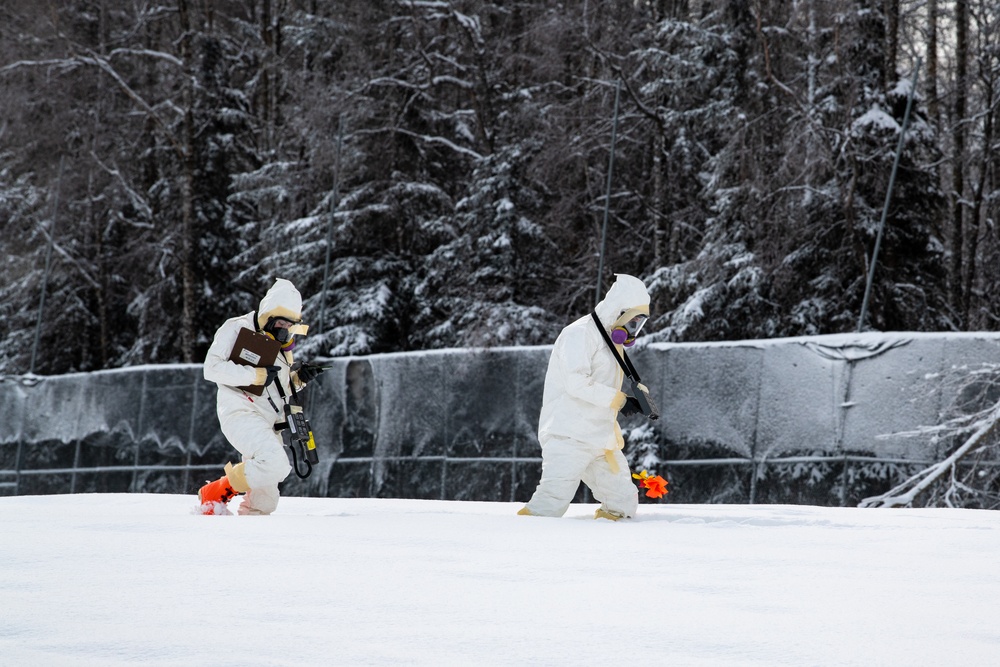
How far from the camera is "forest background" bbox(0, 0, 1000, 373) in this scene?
53.5 ft

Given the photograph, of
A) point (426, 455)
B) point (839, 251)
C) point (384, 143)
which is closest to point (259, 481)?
point (426, 455)

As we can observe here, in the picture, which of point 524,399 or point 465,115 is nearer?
point 524,399

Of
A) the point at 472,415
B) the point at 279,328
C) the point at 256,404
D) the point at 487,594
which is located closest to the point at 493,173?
the point at 472,415

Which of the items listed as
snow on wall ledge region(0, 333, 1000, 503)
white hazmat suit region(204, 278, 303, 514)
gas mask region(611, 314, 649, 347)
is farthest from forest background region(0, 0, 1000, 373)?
white hazmat suit region(204, 278, 303, 514)

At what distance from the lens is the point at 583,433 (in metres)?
7.40

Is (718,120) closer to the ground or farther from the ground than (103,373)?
farther from the ground

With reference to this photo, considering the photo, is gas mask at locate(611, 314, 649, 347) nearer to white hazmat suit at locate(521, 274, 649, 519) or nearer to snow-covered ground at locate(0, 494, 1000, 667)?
white hazmat suit at locate(521, 274, 649, 519)

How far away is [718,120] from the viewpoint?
731 inches

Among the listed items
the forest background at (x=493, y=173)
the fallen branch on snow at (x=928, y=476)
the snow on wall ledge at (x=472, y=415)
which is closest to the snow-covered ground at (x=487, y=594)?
the fallen branch on snow at (x=928, y=476)

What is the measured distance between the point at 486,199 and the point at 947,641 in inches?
641

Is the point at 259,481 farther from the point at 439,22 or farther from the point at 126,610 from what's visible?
the point at 439,22

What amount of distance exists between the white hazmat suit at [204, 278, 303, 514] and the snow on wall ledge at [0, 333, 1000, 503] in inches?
171

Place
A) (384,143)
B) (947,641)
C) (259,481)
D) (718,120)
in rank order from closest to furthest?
(947,641) → (259,481) → (718,120) → (384,143)

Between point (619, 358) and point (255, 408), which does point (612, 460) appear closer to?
point (619, 358)
